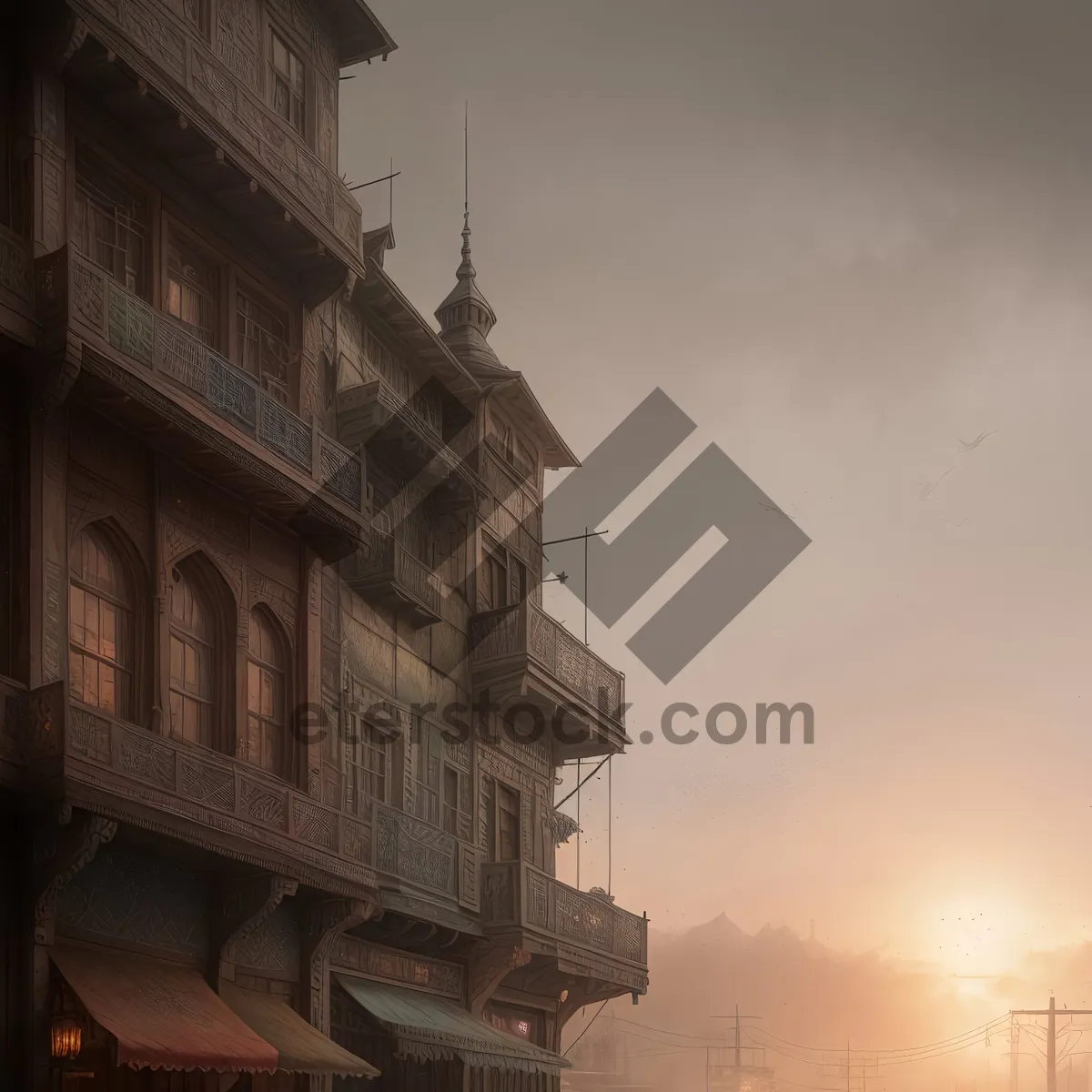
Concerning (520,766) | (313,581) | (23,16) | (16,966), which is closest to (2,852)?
(16,966)

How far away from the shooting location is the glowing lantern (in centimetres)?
1639

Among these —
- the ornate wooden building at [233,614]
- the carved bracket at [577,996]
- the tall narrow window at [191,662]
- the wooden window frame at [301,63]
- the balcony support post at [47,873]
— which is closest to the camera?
the balcony support post at [47,873]

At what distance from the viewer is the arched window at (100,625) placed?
17969 mm

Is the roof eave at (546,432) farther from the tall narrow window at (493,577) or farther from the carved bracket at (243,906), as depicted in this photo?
the carved bracket at (243,906)

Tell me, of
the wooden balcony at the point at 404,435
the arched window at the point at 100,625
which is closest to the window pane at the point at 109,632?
the arched window at the point at 100,625

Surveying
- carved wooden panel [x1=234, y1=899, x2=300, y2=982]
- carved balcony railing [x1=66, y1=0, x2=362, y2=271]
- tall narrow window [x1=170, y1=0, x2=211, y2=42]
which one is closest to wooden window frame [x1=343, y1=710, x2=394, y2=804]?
carved wooden panel [x1=234, y1=899, x2=300, y2=982]

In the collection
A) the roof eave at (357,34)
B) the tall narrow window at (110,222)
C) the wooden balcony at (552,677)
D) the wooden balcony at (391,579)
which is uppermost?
the roof eave at (357,34)

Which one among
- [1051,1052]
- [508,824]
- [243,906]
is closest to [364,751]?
[243,906]

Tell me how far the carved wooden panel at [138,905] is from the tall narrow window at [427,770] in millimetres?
7584

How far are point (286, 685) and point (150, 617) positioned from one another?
3457 millimetres

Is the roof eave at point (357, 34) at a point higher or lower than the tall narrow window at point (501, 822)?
higher

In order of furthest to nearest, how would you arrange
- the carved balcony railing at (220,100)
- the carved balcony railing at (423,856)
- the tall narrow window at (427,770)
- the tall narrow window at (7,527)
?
the tall narrow window at (427,770) → the carved balcony railing at (423,856) → the carved balcony railing at (220,100) → the tall narrow window at (7,527)

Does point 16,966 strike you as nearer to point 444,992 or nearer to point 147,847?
point 147,847

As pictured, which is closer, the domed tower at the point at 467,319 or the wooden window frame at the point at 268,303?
the wooden window frame at the point at 268,303
